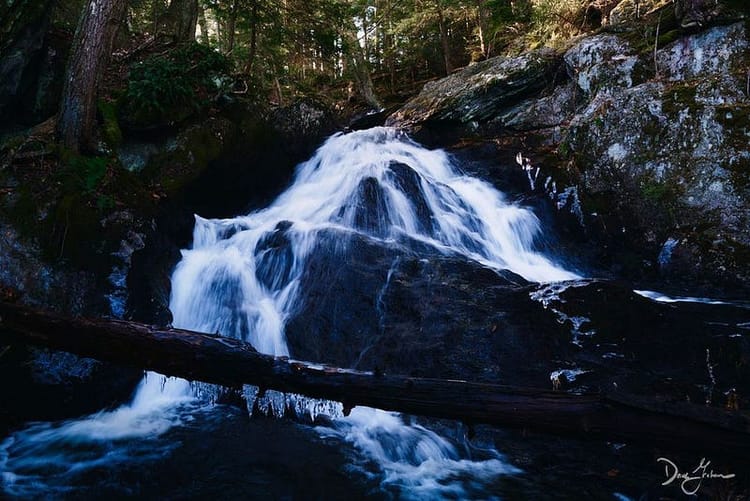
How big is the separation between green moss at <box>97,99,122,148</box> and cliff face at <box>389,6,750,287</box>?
8.36 meters

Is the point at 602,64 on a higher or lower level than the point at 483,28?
lower

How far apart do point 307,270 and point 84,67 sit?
4.39 meters

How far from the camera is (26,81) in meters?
8.27

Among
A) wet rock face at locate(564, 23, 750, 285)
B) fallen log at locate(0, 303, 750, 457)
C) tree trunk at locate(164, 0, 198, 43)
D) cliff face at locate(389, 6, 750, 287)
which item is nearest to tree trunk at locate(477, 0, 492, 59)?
cliff face at locate(389, 6, 750, 287)

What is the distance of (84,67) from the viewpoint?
270 inches

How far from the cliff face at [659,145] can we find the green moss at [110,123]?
8.36 meters

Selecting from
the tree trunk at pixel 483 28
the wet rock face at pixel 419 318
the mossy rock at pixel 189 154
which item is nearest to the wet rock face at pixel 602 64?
the wet rock face at pixel 419 318

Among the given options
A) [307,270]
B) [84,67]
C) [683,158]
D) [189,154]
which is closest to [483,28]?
[683,158]

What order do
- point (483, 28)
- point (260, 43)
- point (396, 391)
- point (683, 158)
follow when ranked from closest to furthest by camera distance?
point (396, 391) → point (683, 158) → point (260, 43) → point (483, 28)

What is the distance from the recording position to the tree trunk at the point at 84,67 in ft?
22.4

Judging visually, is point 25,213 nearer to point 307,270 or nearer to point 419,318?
point 307,270

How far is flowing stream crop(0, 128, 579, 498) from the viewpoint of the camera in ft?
15.2

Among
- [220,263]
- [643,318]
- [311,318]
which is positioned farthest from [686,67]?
[220,263]

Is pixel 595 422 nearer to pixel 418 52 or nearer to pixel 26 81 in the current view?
pixel 26 81
